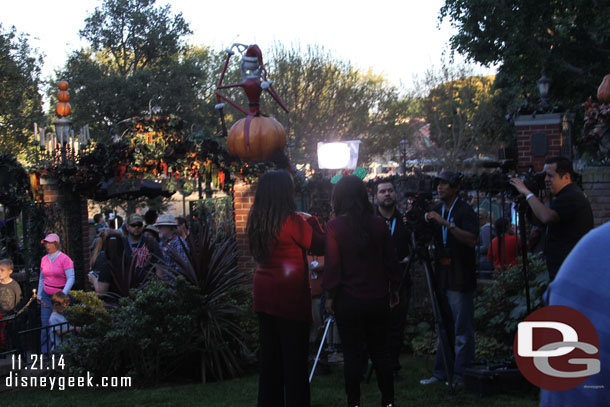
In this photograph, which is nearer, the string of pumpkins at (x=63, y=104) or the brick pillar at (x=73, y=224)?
the brick pillar at (x=73, y=224)

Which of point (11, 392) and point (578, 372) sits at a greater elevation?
point (578, 372)

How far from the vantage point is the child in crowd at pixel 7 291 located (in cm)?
780

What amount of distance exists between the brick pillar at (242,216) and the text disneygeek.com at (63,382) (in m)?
2.15

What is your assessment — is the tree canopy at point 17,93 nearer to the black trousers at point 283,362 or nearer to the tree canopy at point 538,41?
the tree canopy at point 538,41

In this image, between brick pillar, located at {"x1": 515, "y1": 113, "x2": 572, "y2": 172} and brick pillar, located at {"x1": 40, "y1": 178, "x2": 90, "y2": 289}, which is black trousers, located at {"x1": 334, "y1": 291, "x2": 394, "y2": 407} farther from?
brick pillar, located at {"x1": 515, "y1": 113, "x2": 572, "y2": 172}

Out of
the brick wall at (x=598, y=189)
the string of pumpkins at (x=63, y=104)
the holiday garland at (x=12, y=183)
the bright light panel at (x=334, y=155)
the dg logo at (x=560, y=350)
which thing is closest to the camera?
the dg logo at (x=560, y=350)

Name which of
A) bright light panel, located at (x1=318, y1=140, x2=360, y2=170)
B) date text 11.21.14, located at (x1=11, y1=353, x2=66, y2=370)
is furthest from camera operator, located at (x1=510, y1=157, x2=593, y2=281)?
date text 11.21.14, located at (x1=11, y1=353, x2=66, y2=370)

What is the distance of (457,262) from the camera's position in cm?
564

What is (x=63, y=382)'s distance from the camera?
661cm

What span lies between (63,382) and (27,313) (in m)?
2.09

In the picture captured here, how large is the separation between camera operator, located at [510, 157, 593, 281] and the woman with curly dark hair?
1831 millimetres

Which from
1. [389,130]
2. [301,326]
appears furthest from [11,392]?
[389,130]

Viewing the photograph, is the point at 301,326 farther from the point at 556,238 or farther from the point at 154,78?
the point at 154,78

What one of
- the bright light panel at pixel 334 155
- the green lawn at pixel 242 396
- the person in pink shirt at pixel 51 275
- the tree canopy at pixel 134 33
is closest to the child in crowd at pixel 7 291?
the person in pink shirt at pixel 51 275
